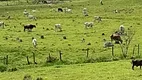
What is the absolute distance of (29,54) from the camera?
4681 centimetres

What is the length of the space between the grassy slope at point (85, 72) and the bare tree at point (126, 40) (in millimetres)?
5083

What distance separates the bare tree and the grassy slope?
16.7ft

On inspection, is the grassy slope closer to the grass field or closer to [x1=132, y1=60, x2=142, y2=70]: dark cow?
the grass field

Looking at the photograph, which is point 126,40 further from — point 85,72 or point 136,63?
point 85,72

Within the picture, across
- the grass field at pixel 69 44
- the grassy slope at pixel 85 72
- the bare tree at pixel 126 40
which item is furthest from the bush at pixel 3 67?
the bare tree at pixel 126 40

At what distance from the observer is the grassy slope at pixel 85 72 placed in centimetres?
3551

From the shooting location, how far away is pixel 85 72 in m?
37.7

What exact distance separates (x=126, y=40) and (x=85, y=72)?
14351 mm

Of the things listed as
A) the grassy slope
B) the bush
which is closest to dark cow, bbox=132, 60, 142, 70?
the grassy slope

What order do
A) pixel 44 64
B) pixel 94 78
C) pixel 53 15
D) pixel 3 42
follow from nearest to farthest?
pixel 94 78 → pixel 44 64 → pixel 3 42 → pixel 53 15

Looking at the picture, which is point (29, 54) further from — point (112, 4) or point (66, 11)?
point (112, 4)

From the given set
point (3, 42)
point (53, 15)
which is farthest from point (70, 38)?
point (53, 15)

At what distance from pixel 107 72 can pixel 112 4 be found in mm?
69715

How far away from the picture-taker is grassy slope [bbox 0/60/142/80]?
35.5 metres
